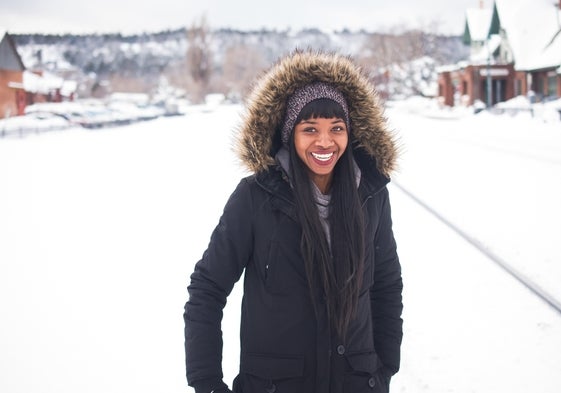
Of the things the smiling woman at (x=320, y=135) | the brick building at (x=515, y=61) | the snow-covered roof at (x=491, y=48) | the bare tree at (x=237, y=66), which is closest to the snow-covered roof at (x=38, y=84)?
the brick building at (x=515, y=61)

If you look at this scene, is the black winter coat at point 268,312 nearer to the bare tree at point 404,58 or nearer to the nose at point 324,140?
the nose at point 324,140

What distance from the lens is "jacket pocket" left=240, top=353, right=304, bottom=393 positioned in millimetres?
2098

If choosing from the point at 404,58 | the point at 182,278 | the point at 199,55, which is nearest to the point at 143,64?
the point at 199,55

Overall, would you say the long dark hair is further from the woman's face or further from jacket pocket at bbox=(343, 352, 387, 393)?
jacket pocket at bbox=(343, 352, 387, 393)

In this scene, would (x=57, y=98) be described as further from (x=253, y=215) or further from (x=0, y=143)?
(x=253, y=215)

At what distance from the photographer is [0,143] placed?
26.7 meters

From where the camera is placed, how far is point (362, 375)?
2209 mm

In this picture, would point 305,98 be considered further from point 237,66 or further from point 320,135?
point 237,66

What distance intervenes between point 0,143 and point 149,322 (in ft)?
82.1

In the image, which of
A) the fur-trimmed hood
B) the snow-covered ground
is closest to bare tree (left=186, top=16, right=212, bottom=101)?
the snow-covered ground

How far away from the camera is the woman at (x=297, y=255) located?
2111mm

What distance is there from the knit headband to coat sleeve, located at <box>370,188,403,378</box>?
18.3 inches

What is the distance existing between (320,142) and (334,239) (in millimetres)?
377

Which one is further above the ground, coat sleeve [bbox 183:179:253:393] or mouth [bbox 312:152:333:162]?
mouth [bbox 312:152:333:162]
